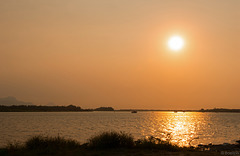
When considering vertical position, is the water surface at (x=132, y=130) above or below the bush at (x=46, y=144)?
below

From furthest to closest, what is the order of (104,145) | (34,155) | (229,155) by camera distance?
(104,145), (229,155), (34,155)

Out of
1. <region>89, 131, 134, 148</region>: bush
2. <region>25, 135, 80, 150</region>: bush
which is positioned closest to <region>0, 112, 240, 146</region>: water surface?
<region>89, 131, 134, 148</region>: bush

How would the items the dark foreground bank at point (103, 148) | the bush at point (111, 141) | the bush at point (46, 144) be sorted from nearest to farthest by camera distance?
the dark foreground bank at point (103, 148) → the bush at point (46, 144) → the bush at point (111, 141)

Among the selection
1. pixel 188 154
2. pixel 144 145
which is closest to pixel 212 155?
pixel 188 154

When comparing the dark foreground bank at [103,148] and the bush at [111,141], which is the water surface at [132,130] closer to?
the dark foreground bank at [103,148]

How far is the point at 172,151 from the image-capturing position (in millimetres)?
19828

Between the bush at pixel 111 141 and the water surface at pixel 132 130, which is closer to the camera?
the bush at pixel 111 141

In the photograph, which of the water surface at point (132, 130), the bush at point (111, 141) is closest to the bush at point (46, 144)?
the bush at point (111, 141)

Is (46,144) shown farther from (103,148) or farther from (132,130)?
(132,130)

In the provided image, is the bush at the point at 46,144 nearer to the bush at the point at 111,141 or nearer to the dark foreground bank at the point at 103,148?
the dark foreground bank at the point at 103,148

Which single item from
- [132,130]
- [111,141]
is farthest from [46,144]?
[132,130]

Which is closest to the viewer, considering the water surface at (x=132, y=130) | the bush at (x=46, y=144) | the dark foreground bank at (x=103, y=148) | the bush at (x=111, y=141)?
the dark foreground bank at (x=103, y=148)

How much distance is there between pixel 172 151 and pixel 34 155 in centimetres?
1001

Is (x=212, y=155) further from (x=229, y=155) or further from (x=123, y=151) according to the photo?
(x=123, y=151)
